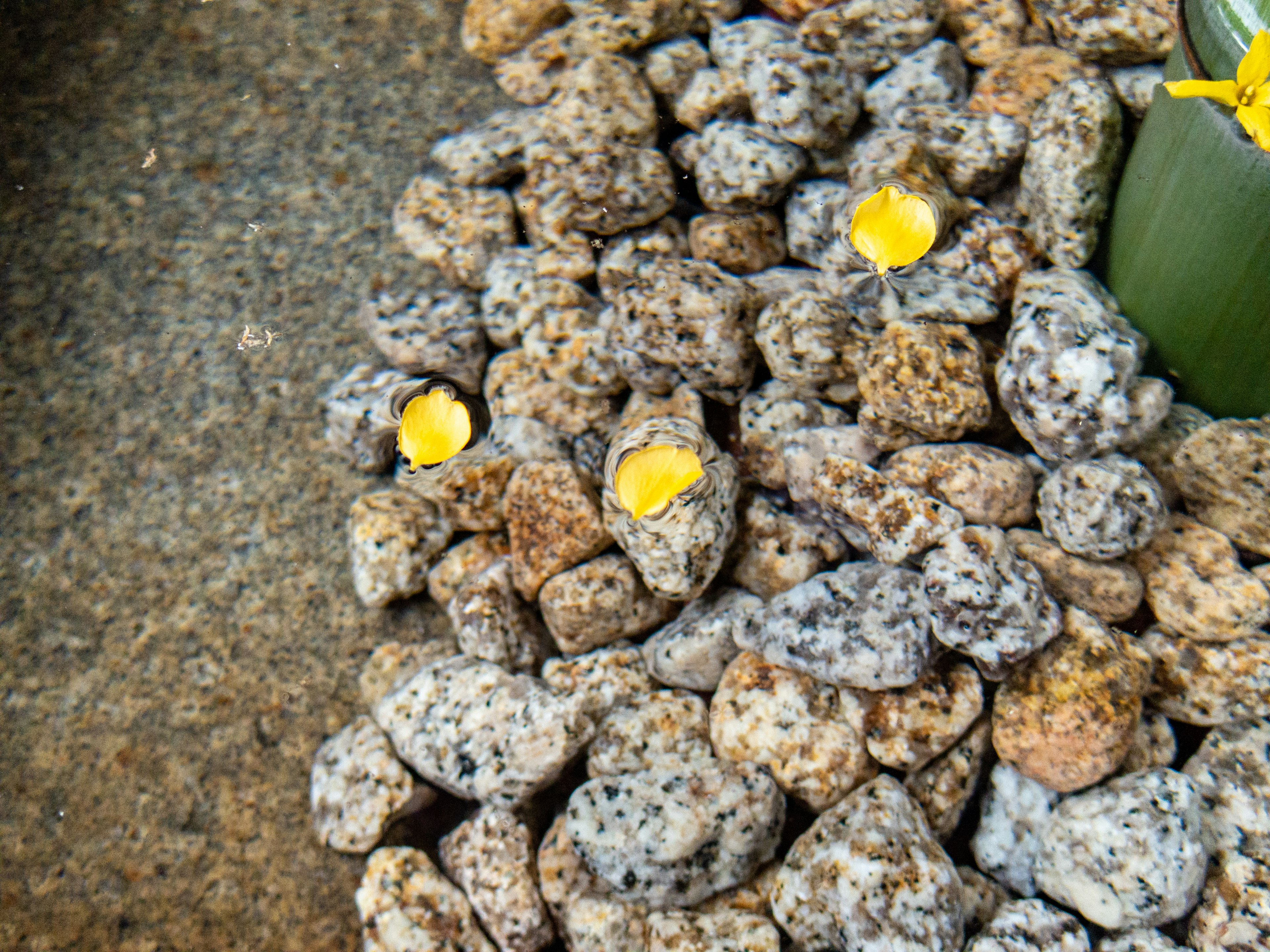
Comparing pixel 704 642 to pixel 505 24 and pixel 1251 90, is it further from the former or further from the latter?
pixel 505 24

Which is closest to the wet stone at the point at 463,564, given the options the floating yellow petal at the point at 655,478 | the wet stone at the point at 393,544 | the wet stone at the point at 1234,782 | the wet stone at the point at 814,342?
the wet stone at the point at 393,544

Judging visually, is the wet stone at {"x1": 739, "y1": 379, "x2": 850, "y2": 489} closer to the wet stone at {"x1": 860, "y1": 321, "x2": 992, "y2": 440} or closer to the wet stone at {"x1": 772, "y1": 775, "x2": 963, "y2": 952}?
the wet stone at {"x1": 860, "y1": 321, "x2": 992, "y2": 440}

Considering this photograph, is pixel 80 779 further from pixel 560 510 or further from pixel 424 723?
pixel 560 510

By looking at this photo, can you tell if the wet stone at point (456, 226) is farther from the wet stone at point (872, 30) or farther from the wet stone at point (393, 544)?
the wet stone at point (872, 30)

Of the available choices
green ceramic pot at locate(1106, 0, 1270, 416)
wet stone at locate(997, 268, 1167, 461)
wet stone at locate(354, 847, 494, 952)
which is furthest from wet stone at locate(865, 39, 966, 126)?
wet stone at locate(354, 847, 494, 952)

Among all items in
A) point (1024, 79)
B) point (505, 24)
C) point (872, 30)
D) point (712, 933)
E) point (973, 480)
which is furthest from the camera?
point (505, 24)

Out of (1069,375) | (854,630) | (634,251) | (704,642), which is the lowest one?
(704,642)

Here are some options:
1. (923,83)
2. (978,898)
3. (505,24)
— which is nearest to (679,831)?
(978,898)
